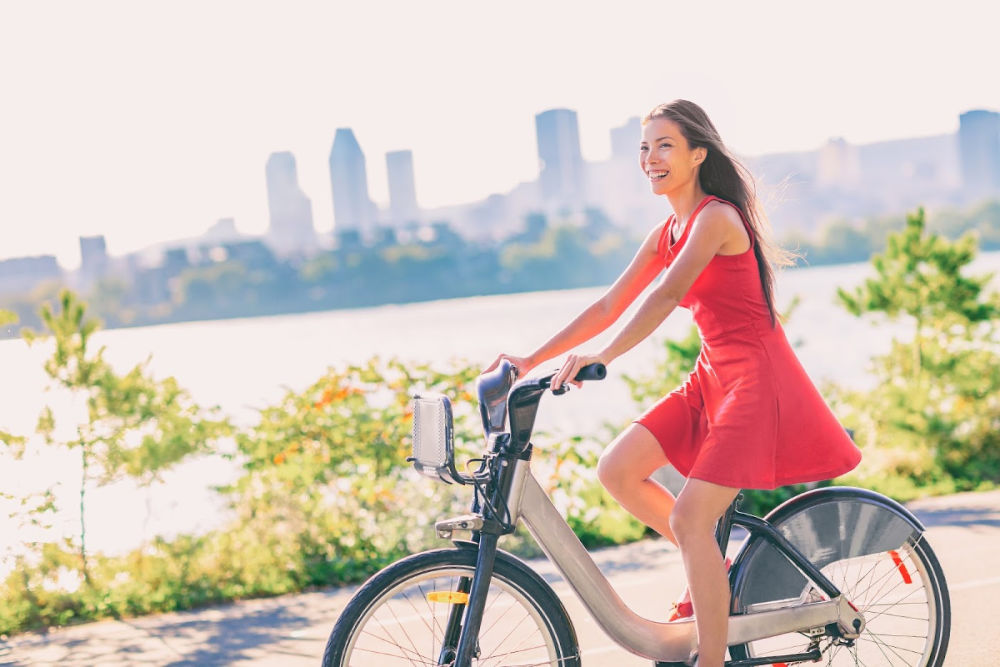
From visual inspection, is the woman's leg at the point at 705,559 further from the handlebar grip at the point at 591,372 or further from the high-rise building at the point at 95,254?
the high-rise building at the point at 95,254

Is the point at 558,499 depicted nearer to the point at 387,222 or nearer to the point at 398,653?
the point at 398,653

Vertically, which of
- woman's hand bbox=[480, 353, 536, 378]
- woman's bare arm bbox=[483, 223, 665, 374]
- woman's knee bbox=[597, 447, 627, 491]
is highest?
woman's bare arm bbox=[483, 223, 665, 374]

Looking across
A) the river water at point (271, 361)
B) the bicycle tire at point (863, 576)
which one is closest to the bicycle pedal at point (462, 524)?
the bicycle tire at point (863, 576)

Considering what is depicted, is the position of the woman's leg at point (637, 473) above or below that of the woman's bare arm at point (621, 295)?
A: below

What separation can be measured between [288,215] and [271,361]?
17.1 meters

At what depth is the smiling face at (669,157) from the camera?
10.4 ft

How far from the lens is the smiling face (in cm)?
317

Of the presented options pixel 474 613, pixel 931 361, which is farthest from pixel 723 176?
pixel 931 361

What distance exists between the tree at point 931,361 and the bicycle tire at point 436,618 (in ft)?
18.6

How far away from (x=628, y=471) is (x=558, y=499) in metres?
3.63

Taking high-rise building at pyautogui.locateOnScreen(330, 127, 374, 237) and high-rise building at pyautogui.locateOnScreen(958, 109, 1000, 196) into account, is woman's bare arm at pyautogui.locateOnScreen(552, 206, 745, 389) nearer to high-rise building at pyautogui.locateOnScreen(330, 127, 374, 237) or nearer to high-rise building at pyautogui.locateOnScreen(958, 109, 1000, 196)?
high-rise building at pyautogui.locateOnScreen(958, 109, 1000, 196)

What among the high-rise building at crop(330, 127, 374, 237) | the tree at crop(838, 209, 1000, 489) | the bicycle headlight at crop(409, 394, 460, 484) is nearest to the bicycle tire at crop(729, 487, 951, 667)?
the bicycle headlight at crop(409, 394, 460, 484)

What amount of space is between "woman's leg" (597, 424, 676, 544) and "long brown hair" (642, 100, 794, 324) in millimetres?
555

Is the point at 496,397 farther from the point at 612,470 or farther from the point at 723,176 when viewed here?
the point at 723,176
